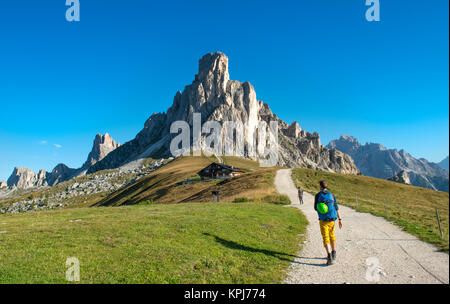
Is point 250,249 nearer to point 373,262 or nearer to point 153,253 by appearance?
point 153,253

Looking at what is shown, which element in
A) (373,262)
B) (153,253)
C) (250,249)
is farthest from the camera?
(250,249)

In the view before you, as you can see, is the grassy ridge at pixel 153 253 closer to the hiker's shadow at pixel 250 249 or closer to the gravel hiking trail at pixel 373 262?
the hiker's shadow at pixel 250 249

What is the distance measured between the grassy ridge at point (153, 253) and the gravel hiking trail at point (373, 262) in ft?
2.82

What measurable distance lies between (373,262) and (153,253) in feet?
28.2

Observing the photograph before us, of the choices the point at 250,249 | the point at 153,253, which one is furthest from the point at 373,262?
the point at 153,253

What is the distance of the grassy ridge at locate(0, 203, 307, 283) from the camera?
7.64 m

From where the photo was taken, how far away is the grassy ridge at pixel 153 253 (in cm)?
764

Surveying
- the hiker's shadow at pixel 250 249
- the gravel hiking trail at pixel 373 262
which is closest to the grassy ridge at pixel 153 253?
the hiker's shadow at pixel 250 249

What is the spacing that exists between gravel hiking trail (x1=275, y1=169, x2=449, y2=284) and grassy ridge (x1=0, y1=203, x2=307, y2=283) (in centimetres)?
86

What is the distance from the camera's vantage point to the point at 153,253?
9555mm

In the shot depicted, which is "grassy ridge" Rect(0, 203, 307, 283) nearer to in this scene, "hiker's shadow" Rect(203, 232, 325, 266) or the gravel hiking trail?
"hiker's shadow" Rect(203, 232, 325, 266)

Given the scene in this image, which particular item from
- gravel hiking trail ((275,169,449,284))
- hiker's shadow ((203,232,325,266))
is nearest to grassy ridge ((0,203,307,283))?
hiker's shadow ((203,232,325,266))
